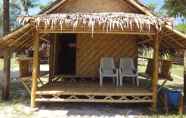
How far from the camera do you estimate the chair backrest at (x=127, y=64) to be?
15.5 meters

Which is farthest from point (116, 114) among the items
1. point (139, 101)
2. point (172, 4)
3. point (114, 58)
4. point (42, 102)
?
point (172, 4)

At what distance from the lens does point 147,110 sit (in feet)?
41.7

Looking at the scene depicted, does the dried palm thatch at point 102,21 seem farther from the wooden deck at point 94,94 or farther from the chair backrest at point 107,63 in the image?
the chair backrest at point 107,63

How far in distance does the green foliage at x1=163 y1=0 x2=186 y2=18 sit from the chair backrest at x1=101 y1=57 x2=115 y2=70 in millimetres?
3811

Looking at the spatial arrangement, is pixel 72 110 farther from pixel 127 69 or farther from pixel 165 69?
pixel 127 69

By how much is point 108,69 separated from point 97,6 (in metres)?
2.47

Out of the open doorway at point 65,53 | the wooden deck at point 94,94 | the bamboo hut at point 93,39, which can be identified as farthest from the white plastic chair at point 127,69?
the open doorway at point 65,53

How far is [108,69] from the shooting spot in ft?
50.9

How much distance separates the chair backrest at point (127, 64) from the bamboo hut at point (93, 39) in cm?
65

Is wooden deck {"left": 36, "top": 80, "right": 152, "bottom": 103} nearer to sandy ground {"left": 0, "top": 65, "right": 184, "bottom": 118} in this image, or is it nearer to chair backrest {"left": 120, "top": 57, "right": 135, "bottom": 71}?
sandy ground {"left": 0, "top": 65, "right": 184, "bottom": 118}

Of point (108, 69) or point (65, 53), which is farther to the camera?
point (65, 53)

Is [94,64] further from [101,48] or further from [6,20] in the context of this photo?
[6,20]

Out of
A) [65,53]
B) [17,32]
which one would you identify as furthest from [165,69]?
[65,53]

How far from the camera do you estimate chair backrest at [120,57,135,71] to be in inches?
612
